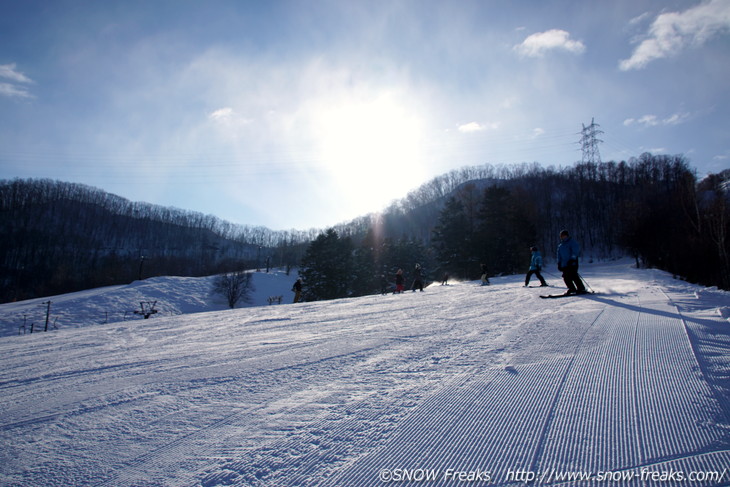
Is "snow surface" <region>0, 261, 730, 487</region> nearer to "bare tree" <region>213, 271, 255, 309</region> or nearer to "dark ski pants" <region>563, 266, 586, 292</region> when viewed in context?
"dark ski pants" <region>563, 266, 586, 292</region>

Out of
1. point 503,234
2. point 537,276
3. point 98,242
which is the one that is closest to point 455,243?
point 503,234

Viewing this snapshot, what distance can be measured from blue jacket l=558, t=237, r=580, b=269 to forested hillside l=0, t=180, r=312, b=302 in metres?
71.1

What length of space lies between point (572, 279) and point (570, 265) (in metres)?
0.40

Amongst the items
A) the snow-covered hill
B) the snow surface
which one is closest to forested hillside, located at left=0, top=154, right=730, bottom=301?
the snow-covered hill

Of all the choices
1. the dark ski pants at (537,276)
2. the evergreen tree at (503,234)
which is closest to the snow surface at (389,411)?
the dark ski pants at (537,276)

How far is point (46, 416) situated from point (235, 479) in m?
2.18

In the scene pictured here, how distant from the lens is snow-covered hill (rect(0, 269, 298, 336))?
3791cm

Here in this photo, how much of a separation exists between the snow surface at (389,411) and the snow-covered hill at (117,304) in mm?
45751

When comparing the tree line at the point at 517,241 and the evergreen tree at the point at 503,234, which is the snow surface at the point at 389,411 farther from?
the evergreen tree at the point at 503,234

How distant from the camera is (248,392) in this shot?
292 centimetres

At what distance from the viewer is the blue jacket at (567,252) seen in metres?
9.32

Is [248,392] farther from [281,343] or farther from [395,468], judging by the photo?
[281,343]

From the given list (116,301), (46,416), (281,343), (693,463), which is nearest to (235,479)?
(46,416)

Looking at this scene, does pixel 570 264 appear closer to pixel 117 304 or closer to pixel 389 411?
pixel 389 411
